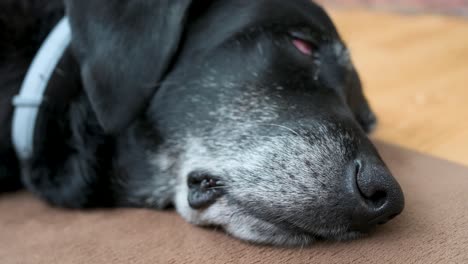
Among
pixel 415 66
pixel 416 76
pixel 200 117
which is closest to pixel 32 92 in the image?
pixel 200 117

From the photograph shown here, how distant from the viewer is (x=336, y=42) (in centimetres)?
159

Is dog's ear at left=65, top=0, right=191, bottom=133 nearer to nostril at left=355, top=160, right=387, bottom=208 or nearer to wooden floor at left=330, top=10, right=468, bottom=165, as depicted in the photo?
nostril at left=355, top=160, right=387, bottom=208

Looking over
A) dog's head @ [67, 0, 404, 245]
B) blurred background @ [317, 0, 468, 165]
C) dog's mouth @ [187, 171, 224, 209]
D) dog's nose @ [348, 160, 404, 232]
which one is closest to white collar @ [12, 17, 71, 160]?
dog's head @ [67, 0, 404, 245]

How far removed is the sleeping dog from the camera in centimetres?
124

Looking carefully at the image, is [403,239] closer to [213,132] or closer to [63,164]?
[213,132]

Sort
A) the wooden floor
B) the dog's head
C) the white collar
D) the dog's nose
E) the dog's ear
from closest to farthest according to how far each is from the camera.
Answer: the dog's nose, the dog's head, the dog's ear, the white collar, the wooden floor

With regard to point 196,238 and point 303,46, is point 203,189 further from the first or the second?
point 303,46

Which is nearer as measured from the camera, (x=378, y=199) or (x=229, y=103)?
(x=378, y=199)

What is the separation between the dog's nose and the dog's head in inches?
1.5

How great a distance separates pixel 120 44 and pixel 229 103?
353 mm

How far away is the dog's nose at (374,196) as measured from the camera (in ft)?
3.76

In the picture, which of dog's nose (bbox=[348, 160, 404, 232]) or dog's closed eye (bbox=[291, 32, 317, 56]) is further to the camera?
dog's closed eye (bbox=[291, 32, 317, 56])

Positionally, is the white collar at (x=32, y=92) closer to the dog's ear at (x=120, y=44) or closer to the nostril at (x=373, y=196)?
the dog's ear at (x=120, y=44)

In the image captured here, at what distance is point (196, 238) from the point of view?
133 centimetres
